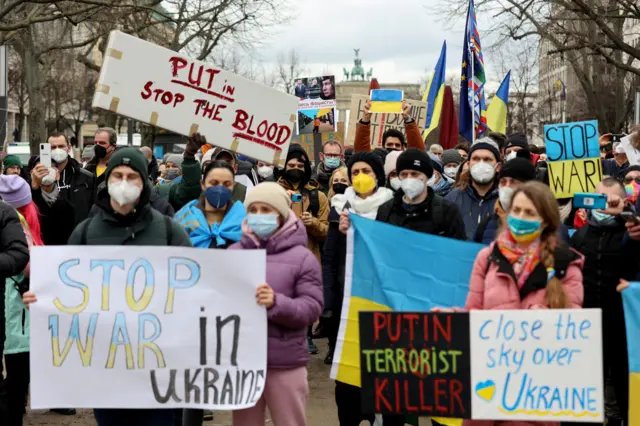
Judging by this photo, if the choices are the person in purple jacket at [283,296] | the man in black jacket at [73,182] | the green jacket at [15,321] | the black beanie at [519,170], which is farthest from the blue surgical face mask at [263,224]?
the man in black jacket at [73,182]

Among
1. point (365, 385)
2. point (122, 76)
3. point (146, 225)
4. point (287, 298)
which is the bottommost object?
point (365, 385)

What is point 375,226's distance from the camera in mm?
6184

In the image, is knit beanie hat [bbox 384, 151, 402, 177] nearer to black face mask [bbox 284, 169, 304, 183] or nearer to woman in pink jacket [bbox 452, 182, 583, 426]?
black face mask [bbox 284, 169, 304, 183]

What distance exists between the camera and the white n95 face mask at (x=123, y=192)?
207 inches

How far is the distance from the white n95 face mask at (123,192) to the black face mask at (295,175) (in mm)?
3210

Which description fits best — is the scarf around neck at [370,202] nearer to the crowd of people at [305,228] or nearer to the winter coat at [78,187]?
the crowd of people at [305,228]

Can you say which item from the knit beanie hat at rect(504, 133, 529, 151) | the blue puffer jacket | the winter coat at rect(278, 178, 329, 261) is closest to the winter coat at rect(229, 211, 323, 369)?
the blue puffer jacket

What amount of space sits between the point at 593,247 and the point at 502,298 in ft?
6.97

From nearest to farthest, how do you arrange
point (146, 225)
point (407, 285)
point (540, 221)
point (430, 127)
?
point (540, 221)
point (146, 225)
point (407, 285)
point (430, 127)

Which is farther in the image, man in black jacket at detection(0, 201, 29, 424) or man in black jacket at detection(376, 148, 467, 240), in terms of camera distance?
man in black jacket at detection(376, 148, 467, 240)

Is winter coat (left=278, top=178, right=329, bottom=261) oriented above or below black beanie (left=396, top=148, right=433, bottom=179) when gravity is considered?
below

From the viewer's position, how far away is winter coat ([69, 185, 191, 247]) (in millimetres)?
5328

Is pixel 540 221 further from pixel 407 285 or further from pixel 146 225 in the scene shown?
pixel 146 225

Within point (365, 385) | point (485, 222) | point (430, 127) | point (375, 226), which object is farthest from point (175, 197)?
point (430, 127)
